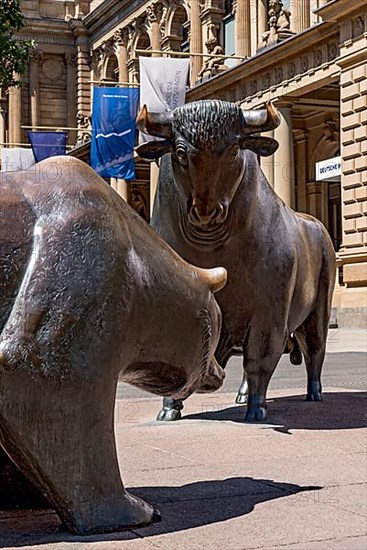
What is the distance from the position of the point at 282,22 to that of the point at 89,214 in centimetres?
3185

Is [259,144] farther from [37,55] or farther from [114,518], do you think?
[37,55]

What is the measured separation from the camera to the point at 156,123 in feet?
19.6

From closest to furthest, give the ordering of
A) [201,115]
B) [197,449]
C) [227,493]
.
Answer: [227,493], [197,449], [201,115]

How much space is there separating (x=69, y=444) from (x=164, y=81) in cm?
2638

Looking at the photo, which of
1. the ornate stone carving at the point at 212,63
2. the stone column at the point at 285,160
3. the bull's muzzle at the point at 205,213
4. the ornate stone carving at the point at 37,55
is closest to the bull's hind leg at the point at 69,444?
the bull's muzzle at the point at 205,213

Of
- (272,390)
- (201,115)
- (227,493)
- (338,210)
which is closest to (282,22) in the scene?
(338,210)

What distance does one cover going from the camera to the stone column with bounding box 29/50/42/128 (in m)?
59.8

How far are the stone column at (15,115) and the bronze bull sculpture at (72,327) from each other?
189 ft

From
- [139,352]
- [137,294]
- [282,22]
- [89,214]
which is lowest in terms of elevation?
[139,352]

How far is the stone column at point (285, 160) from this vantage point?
109 feet

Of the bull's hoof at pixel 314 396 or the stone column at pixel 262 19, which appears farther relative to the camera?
the stone column at pixel 262 19

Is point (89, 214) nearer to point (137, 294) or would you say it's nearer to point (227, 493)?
point (137, 294)

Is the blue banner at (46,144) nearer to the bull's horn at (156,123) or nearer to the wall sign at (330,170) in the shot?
the wall sign at (330,170)

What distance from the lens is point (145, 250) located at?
3.42m
